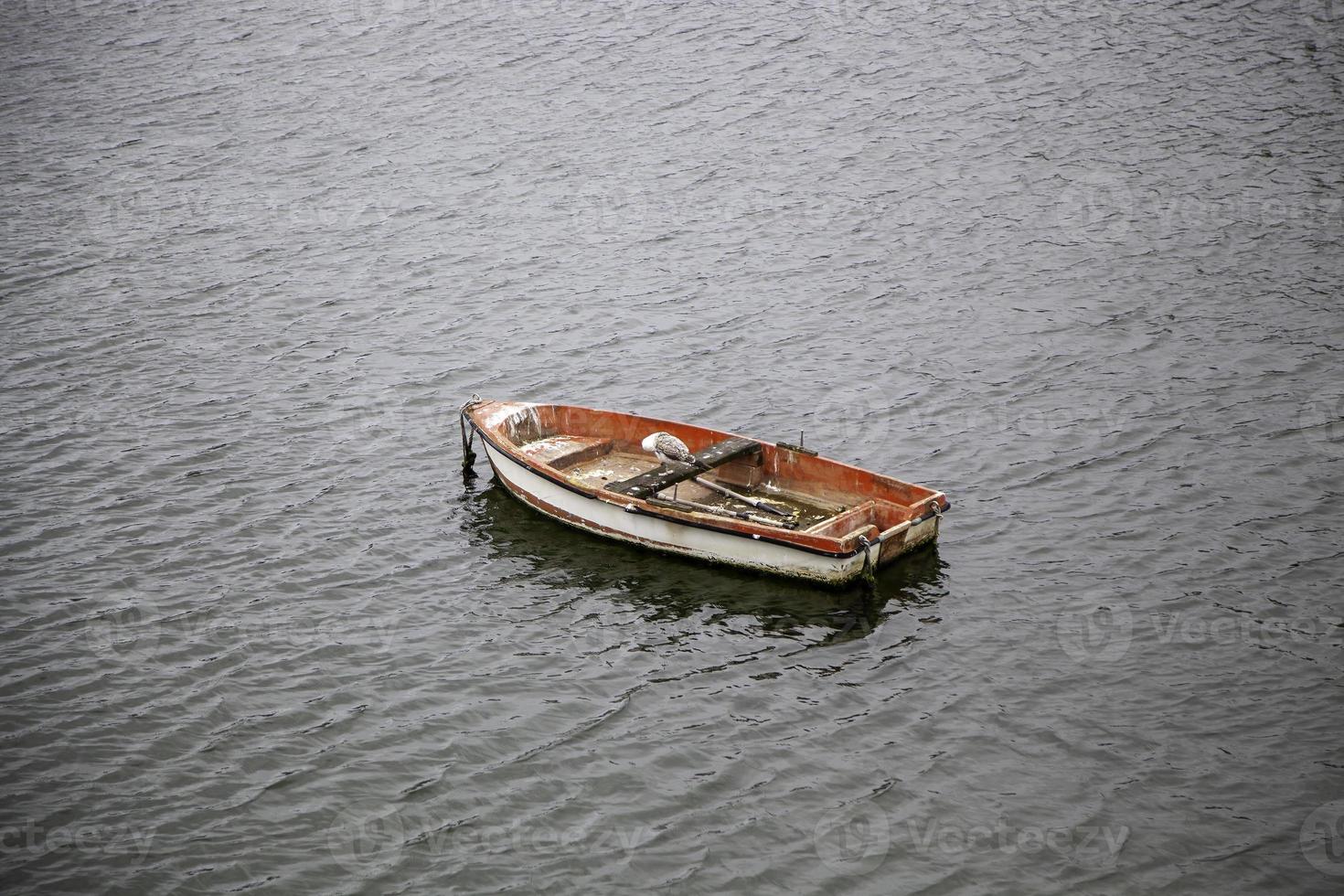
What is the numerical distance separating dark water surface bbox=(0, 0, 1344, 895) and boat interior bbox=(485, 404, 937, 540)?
3.78ft

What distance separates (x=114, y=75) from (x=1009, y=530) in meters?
37.4

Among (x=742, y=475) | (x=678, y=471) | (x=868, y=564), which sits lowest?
(x=868, y=564)

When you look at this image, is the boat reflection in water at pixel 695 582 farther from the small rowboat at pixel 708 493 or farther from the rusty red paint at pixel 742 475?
the rusty red paint at pixel 742 475

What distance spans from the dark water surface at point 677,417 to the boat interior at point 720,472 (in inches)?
45.3

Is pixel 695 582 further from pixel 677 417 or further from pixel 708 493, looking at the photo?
pixel 677 417

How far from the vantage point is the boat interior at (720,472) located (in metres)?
19.9

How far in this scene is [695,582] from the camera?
19.8 metres

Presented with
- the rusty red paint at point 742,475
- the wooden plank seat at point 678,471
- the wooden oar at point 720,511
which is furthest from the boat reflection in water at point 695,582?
the wooden plank seat at point 678,471

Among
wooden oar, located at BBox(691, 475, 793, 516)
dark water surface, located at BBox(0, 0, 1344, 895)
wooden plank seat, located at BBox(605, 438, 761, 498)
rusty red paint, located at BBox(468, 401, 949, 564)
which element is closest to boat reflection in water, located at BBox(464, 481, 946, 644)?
dark water surface, located at BBox(0, 0, 1344, 895)

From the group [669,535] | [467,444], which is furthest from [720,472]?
[467,444]

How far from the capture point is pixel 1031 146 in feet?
121

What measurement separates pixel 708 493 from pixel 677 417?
3.75 meters

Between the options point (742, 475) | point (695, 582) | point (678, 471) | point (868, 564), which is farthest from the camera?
point (742, 475)

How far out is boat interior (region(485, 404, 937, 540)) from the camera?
19938mm
